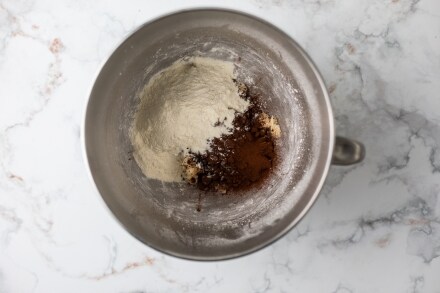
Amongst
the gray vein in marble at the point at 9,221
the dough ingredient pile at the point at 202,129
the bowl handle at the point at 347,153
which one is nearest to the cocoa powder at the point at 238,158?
the dough ingredient pile at the point at 202,129

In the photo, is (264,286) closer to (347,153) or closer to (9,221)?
(347,153)

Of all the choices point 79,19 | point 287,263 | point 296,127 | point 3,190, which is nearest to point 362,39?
point 296,127

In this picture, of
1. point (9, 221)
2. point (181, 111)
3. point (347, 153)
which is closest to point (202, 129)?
point (181, 111)

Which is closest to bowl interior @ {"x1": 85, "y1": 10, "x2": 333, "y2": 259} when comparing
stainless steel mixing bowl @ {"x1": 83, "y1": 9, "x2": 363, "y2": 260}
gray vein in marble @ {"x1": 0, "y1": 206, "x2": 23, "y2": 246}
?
stainless steel mixing bowl @ {"x1": 83, "y1": 9, "x2": 363, "y2": 260}

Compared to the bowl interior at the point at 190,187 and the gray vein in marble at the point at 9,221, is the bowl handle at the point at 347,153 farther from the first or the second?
the gray vein in marble at the point at 9,221

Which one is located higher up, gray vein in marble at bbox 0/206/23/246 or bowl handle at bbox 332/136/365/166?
A: bowl handle at bbox 332/136/365/166

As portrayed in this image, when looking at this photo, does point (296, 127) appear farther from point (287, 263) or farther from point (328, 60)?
point (287, 263)

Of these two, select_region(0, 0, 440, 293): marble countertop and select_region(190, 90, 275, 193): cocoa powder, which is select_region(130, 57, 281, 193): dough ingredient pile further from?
select_region(0, 0, 440, 293): marble countertop
